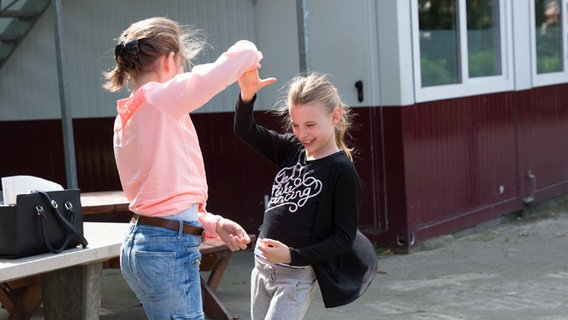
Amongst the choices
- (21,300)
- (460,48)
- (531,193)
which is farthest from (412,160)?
(21,300)

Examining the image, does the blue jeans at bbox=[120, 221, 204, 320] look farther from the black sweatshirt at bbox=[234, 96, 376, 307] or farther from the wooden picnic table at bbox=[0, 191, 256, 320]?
the wooden picnic table at bbox=[0, 191, 256, 320]

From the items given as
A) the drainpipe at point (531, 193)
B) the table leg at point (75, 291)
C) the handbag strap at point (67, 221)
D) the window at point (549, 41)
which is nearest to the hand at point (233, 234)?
the handbag strap at point (67, 221)

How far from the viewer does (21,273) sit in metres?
3.74

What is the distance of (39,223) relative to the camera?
385 centimetres

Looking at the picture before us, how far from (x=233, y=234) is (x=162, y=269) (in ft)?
0.96

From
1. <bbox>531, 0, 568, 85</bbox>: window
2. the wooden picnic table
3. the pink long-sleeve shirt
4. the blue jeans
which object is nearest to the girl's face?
the pink long-sleeve shirt

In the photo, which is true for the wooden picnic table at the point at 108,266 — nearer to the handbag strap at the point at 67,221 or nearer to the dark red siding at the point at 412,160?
the handbag strap at the point at 67,221

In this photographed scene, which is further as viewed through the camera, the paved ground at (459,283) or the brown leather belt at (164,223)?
the paved ground at (459,283)

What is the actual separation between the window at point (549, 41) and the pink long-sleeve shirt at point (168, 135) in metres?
7.65

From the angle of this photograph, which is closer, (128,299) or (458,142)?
(128,299)

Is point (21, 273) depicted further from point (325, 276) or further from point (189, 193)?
point (325, 276)

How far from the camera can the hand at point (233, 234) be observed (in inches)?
131

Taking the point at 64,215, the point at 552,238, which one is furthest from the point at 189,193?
the point at 552,238

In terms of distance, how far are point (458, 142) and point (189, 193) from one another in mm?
6038
